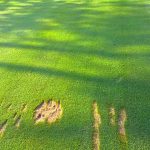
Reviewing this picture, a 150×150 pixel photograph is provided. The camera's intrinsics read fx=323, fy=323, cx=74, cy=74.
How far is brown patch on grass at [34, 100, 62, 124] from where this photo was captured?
5.96 meters

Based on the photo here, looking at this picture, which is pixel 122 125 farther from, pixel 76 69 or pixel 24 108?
pixel 76 69

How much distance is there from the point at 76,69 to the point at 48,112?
5.47ft

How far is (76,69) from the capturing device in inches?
295

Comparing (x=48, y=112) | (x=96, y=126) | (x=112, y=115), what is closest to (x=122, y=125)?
(x=112, y=115)

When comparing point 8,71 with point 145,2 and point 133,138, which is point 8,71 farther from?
point 145,2

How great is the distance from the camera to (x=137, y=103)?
6.09 meters

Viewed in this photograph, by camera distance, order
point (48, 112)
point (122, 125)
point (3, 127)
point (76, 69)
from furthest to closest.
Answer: point (76, 69)
point (48, 112)
point (3, 127)
point (122, 125)

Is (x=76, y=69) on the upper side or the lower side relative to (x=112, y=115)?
lower

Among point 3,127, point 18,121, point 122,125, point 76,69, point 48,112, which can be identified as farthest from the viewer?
point 76,69

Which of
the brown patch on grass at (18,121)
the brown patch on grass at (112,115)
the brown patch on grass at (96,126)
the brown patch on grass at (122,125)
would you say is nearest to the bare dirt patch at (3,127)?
the brown patch on grass at (18,121)

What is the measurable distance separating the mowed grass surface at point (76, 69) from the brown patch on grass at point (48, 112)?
133 millimetres

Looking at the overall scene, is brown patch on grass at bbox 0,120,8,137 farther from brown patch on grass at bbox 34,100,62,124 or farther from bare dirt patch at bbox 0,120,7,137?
brown patch on grass at bbox 34,100,62,124

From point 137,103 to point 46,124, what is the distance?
1.75 meters

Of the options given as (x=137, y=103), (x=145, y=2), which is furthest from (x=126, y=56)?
(x=145, y=2)
